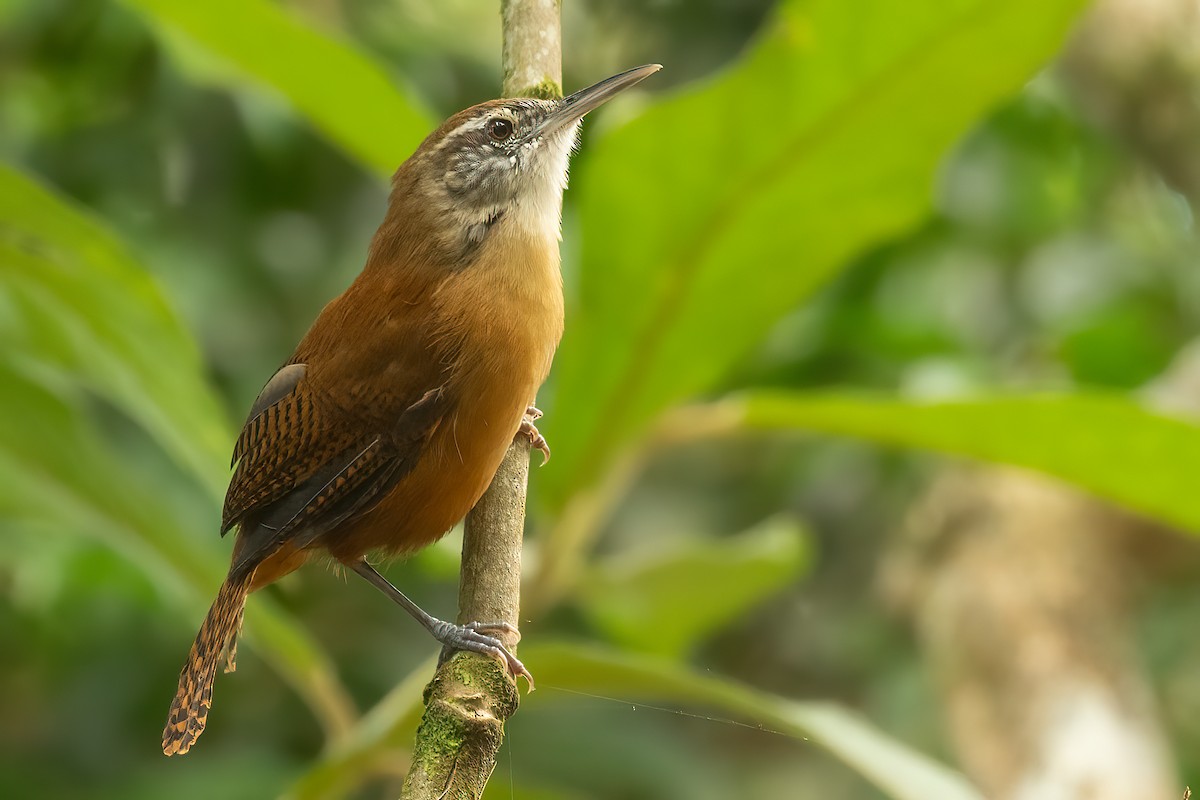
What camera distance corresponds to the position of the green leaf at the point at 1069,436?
2.46 metres

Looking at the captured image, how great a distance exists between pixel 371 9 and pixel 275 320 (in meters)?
1.13

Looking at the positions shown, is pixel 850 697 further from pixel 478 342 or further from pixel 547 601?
pixel 478 342

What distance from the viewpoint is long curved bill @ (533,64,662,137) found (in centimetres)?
224

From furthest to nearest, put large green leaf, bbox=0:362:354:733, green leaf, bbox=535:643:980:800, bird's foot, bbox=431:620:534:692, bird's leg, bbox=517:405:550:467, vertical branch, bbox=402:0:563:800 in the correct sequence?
large green leaf, bbox=0:362:354:733, green leaf, bbox=535:643:980:800, bird's leg, bbox=517:405:550:467, bird's foot, bbox=431:620:534:692, vertical branch, bbox=402:0:563:800

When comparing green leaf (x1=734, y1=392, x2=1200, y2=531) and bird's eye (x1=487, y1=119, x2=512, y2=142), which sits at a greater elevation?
green leaf (x1=734, y1=392, x2=1200, y2=531)

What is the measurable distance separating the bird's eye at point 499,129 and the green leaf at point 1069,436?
34.2 inches

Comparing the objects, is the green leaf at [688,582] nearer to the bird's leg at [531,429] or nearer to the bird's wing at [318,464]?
the bird's leg at [531,429]

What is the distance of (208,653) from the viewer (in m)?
2.08

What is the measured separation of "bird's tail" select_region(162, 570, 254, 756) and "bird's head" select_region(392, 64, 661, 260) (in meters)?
0.66

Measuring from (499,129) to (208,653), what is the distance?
98cm

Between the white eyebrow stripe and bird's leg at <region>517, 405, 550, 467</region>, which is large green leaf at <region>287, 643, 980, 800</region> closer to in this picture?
bird's leg at <region>517, 405, 550, 467</region>

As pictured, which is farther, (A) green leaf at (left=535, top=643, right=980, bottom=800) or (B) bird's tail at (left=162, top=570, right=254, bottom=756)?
(A) green leaf at (left=535, top=643, right=980, bottom=800)

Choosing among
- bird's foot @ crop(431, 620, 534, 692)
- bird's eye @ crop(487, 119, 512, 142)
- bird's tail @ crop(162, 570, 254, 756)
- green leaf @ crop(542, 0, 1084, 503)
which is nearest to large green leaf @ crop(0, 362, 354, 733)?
bird's tail @ crop(162, 570, 254, 756)

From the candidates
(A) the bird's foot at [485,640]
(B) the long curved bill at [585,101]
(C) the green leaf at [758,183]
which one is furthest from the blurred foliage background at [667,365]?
(A) the bird's foot at [485,640]
